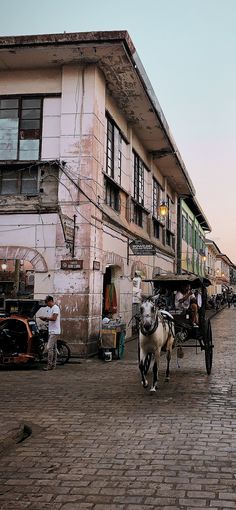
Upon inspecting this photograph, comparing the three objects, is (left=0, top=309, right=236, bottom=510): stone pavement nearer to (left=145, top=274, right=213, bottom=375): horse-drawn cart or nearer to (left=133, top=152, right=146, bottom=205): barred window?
(left=145, top=274, right=213, bottom=375): horse-drawn cart

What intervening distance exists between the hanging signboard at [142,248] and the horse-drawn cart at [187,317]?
328 cm

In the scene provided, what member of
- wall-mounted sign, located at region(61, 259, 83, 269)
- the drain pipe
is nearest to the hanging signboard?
wall-mounted sign, located at region(61, 259, 83, 269)

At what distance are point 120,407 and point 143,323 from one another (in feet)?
5.18

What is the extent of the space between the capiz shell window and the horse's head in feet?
21.7

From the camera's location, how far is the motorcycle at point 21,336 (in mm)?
11039

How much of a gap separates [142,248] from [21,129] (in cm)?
521

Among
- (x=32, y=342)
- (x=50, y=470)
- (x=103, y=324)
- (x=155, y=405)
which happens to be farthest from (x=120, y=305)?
(x=50, y=470)

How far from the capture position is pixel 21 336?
36.9 feet

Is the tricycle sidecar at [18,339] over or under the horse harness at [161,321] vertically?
under

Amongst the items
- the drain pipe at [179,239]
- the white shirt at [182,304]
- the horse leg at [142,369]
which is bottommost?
the horse leg at [142,369]

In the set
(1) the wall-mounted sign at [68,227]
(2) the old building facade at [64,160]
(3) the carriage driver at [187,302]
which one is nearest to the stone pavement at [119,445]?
(3) the carriage driver at [187,302]

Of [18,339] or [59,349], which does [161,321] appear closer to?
[59,349]

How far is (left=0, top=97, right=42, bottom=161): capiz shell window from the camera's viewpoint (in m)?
13.4

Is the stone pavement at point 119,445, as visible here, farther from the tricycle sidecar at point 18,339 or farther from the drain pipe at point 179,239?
the drain pipe at point 179,239
